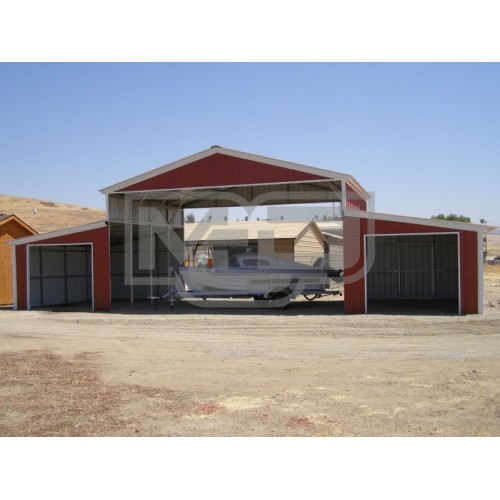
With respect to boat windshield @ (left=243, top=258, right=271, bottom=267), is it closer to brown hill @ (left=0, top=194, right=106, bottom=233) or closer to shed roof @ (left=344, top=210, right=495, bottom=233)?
shed roof @ (left=344, top=210, right=495, bottom=233)

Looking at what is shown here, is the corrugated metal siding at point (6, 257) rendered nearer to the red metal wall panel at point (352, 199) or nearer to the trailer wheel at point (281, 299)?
the trailer wheel at point (281, 299)

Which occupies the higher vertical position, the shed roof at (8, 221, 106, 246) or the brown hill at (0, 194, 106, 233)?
the brown hill at (0, 194, 106, 233)

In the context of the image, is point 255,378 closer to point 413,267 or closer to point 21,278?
point 21,278

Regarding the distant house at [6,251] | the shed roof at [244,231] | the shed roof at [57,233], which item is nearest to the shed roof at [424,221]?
the shed roof at [57,233]

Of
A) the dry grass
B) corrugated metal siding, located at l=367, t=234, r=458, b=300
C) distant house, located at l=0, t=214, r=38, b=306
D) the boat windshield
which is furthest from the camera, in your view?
corrugated metal siding, located at l=367, t=234, r=458, b=300

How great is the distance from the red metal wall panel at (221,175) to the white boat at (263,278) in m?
2.79

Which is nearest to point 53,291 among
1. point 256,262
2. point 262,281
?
point 256,262

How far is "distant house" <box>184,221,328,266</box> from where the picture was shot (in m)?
27.9

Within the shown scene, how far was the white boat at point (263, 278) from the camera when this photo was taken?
19.2m

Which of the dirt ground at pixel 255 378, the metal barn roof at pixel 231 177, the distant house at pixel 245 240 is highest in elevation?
the metal barn roof at pixel 231 177

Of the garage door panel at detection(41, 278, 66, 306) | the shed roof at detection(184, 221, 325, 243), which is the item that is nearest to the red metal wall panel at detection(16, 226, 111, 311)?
the garage door panel at detection(41, 278, 66, 306)

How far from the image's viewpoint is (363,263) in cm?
1683

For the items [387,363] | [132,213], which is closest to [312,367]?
[387,363]

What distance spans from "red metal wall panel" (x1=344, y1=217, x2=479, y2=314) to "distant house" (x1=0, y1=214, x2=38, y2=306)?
13.4 meters
